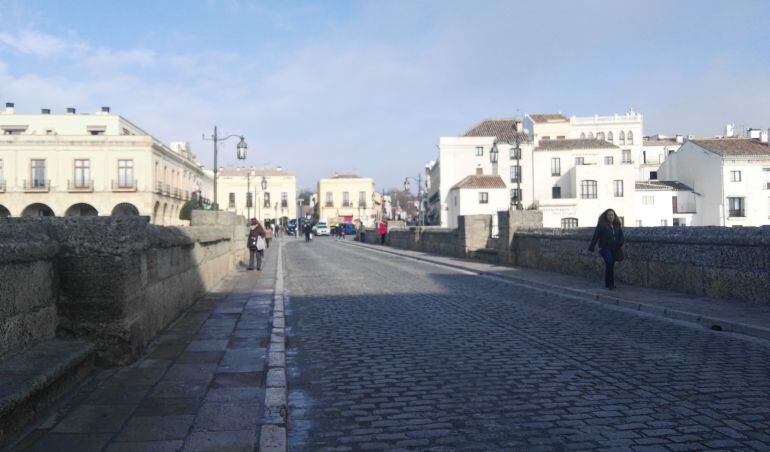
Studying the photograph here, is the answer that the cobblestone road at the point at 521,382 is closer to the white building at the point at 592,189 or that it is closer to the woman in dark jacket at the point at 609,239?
the woman in dark jacket at the point at 609,239

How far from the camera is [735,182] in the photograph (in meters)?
58.9

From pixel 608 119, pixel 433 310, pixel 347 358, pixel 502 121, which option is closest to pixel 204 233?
pixel 433 310

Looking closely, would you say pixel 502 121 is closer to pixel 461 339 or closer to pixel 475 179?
pixel 475 179

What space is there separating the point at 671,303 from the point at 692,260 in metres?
1.58

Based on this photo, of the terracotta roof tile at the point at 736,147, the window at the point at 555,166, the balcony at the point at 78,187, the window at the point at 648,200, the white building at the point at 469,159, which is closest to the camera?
the balcony at the point at 78,187

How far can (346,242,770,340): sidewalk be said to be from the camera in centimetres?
818

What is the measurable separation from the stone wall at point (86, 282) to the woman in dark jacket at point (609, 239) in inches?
340

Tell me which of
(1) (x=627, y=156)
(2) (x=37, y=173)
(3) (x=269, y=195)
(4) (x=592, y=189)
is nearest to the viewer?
(2) (x=37, y=173)

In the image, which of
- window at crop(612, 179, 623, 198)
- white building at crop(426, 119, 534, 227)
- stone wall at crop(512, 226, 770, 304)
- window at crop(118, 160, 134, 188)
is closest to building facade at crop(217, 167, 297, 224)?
white building at crop(426, 119, 534, 227)

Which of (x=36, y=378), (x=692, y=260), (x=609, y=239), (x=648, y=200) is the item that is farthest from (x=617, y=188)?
(x=36, y=378)

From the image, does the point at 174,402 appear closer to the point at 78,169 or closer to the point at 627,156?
the point at 78,169

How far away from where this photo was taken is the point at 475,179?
68500mm

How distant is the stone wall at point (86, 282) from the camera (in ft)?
15.3

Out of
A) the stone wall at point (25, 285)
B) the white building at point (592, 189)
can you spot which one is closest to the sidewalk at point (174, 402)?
the stone wall at point (25, 285)
